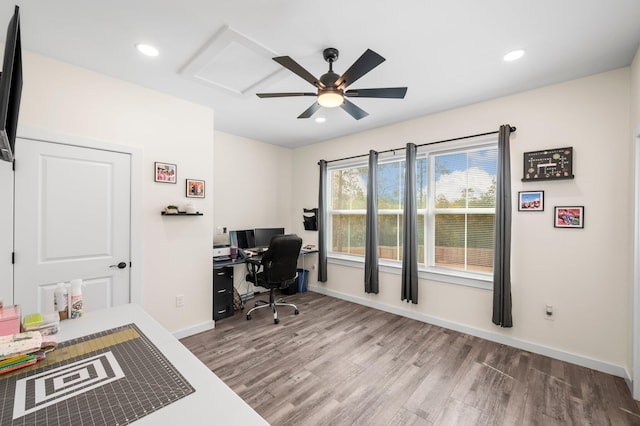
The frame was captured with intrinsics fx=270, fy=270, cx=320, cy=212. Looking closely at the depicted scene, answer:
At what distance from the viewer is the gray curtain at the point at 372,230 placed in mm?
3910

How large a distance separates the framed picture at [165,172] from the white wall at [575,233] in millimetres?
3353

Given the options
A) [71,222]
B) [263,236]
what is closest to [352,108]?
[71,222]

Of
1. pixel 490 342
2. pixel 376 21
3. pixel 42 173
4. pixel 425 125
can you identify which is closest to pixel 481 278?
pixel 490 342

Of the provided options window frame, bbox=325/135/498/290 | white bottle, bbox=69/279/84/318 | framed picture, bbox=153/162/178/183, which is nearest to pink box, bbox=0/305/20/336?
white bottle, bbox=69/279/84/318

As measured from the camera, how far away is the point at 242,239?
4.26 m

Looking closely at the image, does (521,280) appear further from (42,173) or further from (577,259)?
(42,173)

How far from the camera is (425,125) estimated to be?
354 cm

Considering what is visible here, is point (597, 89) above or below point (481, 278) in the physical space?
above

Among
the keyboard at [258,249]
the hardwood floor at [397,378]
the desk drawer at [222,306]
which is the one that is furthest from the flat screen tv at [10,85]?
the keyboard at [258,249]

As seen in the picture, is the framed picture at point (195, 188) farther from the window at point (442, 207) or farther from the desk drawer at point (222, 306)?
the window at point (442, 207)

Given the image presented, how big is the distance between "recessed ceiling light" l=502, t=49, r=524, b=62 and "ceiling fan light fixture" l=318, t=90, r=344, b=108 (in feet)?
4.56

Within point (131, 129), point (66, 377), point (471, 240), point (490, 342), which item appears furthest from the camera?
point (471, 240)

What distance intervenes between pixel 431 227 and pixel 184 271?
308 cm

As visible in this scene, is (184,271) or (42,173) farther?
(184,271)
